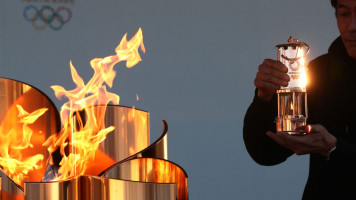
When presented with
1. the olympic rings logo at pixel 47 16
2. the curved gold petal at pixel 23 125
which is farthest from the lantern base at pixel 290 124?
the olympic rings logo at pixel 47 16

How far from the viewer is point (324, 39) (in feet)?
11.7

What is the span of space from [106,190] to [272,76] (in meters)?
0.44

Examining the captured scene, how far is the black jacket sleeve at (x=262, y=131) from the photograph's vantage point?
1.37 m

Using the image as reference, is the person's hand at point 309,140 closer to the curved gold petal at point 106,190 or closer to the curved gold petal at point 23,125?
the curved gold petal at point 106,190

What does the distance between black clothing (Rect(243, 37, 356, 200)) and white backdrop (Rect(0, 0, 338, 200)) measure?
178cm

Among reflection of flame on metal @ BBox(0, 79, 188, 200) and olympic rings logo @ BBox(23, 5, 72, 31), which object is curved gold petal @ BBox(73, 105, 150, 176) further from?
olympic rings logo @ BBox(23, 5, 72, 31)

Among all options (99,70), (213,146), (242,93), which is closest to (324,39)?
(242,93)

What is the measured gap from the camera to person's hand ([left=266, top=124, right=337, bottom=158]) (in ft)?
3.68

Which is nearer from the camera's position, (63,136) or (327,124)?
(63,136)

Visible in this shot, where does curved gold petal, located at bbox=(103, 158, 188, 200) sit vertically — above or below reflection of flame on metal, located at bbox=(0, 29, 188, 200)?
→ below

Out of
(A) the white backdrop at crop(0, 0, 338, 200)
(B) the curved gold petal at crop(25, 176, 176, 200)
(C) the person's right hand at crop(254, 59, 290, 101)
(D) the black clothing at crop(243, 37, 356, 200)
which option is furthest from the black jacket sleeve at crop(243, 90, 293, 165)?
(A) the white backdrop at crop(0, 0, 338, 200)

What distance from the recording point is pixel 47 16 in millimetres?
3113

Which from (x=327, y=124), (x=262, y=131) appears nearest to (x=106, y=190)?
(x=262, y=131)

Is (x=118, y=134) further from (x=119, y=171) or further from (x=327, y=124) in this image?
(x=327, y=124)
